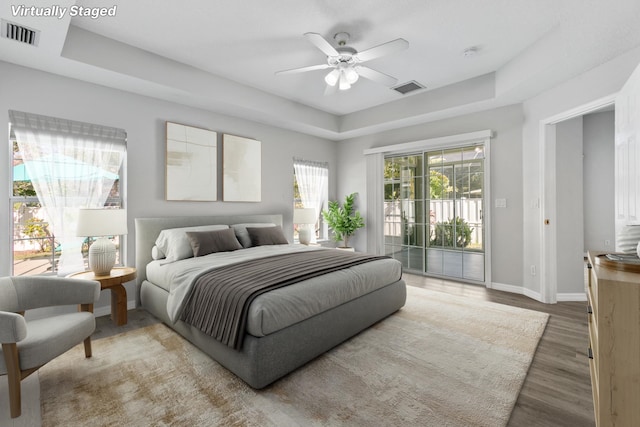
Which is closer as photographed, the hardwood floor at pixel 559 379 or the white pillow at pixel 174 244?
the hardwood floor at pixel 559 379

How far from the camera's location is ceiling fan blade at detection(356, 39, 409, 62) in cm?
247

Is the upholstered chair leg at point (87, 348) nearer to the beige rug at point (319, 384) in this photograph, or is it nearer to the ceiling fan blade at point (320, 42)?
the beige rug at point (319, 384)

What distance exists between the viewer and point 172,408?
178 cm

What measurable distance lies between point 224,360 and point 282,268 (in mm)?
859

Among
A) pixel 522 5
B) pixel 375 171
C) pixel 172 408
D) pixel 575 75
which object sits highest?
pixel 522 5

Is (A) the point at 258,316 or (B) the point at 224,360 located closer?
(A) the point at 258,316

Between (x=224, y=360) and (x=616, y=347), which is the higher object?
(x=616, y=347)

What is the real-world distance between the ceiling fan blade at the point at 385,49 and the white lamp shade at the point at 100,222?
9.35 ft

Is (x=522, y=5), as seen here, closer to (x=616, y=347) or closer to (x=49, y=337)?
(x=616, y=347)

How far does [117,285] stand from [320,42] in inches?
119

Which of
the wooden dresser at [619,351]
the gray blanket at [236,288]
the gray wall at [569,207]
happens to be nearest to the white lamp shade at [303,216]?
the gray blanket at [236,288]

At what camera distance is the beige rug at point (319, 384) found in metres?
1.71

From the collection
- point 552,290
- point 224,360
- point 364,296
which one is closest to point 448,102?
point 552,290

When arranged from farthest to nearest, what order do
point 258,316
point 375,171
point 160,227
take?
point 375,171
point 160,227
point 258,316
